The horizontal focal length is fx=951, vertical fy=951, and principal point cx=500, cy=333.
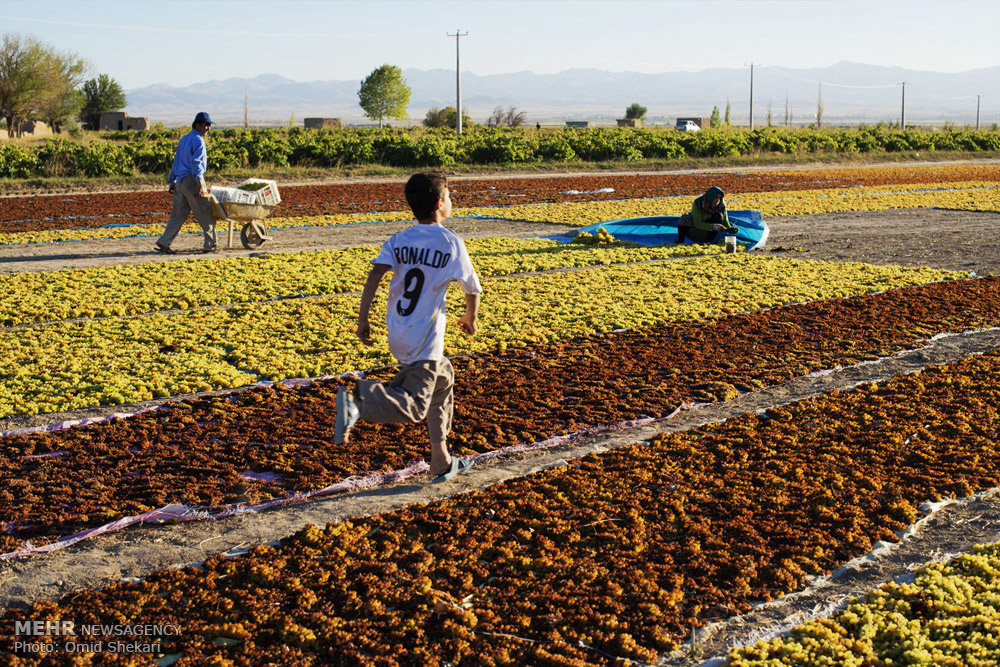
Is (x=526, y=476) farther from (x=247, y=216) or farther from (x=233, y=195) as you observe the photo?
(x=247, y=216)

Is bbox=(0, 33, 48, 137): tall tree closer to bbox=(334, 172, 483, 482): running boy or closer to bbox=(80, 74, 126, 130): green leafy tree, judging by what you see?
bbox=(80, 74, 126, 130): green leafy tree

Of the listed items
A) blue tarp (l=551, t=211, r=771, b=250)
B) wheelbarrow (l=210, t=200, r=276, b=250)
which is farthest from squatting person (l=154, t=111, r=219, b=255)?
blue tarp (l=551, t=211, r=771, b=250)

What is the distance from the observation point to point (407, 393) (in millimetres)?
4914

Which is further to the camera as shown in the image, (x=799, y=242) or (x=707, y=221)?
(x=799, y=242)

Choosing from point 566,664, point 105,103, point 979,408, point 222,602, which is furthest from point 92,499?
point 105,103

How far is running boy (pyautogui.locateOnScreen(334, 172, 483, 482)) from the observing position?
484 centimetres

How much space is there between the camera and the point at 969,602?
3.91m

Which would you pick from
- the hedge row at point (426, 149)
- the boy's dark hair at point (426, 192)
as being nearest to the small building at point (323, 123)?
the hedge row at point (426, 149)


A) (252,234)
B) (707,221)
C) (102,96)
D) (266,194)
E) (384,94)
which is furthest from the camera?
(384,94)

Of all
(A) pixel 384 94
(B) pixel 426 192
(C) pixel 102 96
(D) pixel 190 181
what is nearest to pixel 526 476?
(B) pixel 426 192

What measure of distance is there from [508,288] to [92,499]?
679 cm

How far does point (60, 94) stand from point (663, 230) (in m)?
58.8

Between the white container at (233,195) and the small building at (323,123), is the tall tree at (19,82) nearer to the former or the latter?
the small building at (323,123)

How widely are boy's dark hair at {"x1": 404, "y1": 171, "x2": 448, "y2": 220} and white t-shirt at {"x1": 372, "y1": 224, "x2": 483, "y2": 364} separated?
0.29ft
